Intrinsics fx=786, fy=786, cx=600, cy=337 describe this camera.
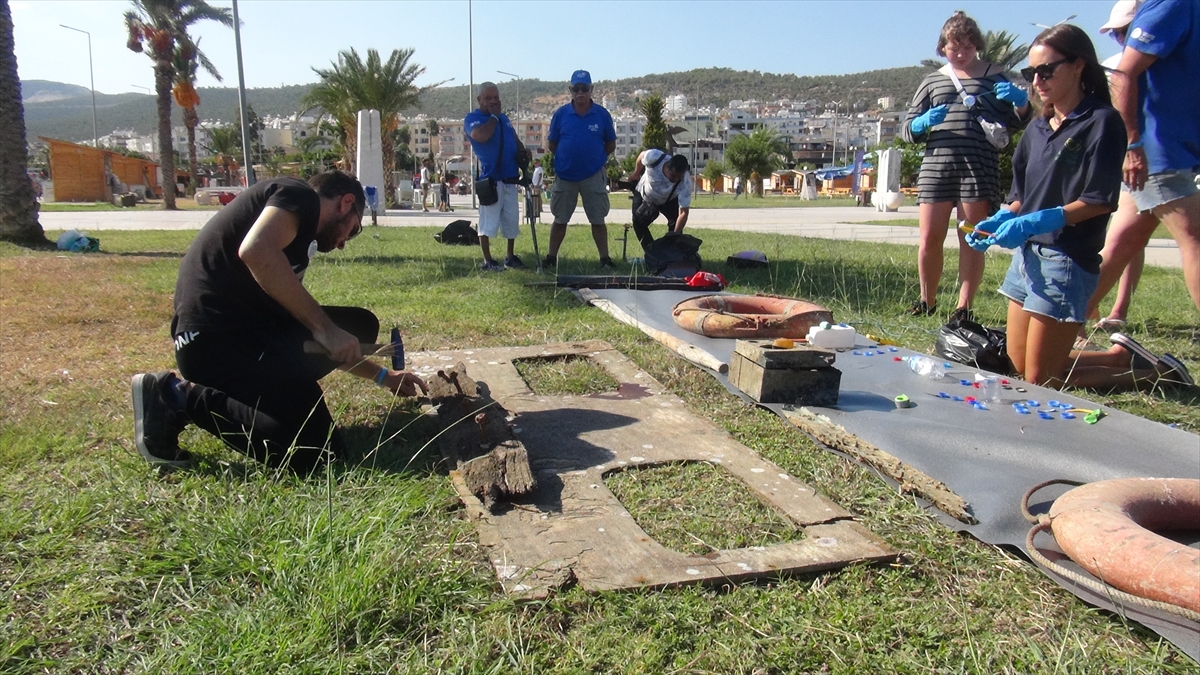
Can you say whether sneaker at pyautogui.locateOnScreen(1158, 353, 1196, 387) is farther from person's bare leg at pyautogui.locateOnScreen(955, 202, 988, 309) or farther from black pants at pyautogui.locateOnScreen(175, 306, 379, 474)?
black pants at pyautogui.locateOnScreen(175, 306, 379, 474)

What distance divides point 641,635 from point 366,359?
1858 mm

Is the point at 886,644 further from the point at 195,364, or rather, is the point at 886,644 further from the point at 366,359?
the point at 195,364

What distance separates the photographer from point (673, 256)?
A: 306 inches

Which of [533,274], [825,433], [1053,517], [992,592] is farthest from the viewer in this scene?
[533,274]

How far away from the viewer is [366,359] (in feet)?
10.6

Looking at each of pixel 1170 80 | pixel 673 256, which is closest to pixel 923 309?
pixel 1170 80

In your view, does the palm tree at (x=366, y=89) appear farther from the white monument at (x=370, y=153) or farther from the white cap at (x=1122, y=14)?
the white cap at (x=1122, y=14)

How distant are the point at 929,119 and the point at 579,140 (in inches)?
147

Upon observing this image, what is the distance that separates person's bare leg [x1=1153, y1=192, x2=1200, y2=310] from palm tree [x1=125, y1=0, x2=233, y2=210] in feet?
96.3

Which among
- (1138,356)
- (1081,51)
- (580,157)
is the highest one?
(1081,51)

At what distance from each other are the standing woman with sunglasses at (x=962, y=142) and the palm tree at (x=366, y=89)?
95.4 feet

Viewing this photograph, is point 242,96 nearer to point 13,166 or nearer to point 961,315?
point 13,166

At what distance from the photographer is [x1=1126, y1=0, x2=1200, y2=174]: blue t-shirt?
3963mm

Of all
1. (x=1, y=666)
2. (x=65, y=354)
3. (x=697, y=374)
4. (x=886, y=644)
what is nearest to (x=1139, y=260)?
(x=697, y=374)
